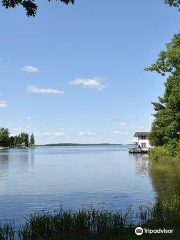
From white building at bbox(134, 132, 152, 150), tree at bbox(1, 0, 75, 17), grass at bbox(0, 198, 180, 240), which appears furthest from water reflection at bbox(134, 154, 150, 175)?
white building at bbox(134, 132, 152, 150)

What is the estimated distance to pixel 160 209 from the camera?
15.5m

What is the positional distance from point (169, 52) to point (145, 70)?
2917mm

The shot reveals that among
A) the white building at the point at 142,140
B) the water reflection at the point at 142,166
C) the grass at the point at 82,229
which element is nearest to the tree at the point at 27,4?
the grass at the point at 82,229

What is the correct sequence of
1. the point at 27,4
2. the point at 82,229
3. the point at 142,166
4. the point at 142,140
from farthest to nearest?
the point at 142,140, the point at 142,166, the point at 82,229, the point at 27,4

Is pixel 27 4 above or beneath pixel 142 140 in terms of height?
above

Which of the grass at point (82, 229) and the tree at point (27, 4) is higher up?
the tree at point (27, 4)

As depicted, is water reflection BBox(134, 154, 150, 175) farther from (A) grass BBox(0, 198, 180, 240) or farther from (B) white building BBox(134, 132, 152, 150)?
(B) white building BBox(134, 132, 152, 150)

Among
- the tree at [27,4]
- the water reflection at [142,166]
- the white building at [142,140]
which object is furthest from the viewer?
the white building at [142,140]

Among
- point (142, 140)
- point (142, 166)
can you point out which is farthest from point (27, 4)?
point (142, 140)

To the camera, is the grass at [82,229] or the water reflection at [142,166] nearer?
the grass at [82,229]

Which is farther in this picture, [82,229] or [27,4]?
[82,229]

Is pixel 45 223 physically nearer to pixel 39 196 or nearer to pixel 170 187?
pixel 39 196

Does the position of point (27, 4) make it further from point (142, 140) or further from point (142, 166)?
point (142, 140)

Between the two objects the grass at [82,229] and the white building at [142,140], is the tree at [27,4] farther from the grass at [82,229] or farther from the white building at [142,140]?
the white building at [142,140]
